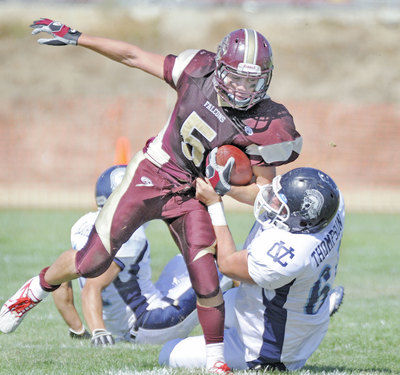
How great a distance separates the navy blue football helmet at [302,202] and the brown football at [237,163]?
1.21ft

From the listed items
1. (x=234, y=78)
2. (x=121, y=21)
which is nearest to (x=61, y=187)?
(x=121, y=21)

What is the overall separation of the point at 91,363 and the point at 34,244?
623 centimetres

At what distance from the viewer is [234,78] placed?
162 inches

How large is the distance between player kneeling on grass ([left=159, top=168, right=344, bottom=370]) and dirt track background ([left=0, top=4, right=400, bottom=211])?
14289 mm

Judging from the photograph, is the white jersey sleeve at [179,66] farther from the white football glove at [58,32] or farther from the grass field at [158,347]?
the grass field at [158,347]

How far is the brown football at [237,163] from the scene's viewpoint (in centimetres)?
411

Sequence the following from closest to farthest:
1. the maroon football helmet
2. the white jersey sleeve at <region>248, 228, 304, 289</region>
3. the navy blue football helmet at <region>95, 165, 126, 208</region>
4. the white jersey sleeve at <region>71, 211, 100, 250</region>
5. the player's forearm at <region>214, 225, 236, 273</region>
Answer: the white jersey sleeve at <region>248, 228, 304, 289</region>
the player's forearm at <region>214, 225, 236, 273</region>
the maroon football helmet
the white jersey sleeve at <region>71, 211, 100, 250</region>
the navy blue football helmet at <region>95, 165, 126, 208</region>

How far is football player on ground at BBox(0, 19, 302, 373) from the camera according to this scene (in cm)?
409

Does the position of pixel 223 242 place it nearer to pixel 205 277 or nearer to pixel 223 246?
pixel 223 246

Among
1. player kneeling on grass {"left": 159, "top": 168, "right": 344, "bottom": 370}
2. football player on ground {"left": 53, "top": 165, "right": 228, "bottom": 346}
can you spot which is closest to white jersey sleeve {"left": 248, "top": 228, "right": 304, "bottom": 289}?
player kneeling on grass {"left": 159, "top": 168, "right": 344, "bottom": 370}

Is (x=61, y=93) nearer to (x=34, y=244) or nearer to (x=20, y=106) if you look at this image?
(x=20, y=106)

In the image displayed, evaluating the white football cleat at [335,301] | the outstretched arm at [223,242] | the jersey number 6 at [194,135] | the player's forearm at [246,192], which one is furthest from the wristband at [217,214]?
the white football cleat at [335,301]

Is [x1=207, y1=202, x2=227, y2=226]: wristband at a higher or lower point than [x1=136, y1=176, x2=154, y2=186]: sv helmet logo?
lower

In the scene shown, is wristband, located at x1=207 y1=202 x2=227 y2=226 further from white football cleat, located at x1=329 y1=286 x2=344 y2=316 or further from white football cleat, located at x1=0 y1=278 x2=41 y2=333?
white football cleat, located at x1=0 y1=278 x2=41 y2=333
